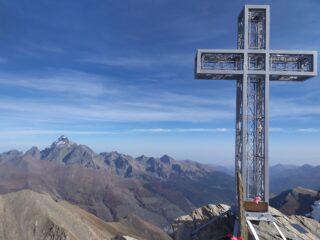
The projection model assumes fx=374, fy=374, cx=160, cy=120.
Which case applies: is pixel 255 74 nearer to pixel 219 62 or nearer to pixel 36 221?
pixel 219 62

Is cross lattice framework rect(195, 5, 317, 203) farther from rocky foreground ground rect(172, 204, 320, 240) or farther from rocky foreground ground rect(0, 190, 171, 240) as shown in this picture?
rocky foreground ground rect(0, 190, 171, 240)

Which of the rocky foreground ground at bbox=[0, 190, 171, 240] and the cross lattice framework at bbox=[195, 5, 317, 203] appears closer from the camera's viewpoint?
the cross lattice framework at bbox=[195, 5, 317, 203]

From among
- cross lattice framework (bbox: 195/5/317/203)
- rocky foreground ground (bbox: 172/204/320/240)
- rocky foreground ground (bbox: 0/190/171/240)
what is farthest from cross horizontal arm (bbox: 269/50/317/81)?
rocky foreground ground (bbox: 0/190/171/240)

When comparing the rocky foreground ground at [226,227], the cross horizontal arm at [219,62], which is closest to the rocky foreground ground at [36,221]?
the rocky foreground ground at [226,227]

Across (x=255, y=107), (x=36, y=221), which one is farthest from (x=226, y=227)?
(x=36, y=221)

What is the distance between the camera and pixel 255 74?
25.6 metres

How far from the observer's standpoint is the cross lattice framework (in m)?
25.5

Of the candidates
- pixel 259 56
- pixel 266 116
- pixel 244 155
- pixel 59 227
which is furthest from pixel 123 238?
pixel 59 227

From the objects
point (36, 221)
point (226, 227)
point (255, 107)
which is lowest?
point (36, 221)

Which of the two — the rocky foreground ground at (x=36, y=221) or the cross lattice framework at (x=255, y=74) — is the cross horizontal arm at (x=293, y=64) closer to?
the cross lattice framework at (x=255, y=74)

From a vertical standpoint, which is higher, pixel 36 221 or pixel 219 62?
pixel 219 62

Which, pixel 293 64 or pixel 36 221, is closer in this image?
pixel 293 64

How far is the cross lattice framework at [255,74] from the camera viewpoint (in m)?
25.5

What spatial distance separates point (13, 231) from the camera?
13312 cm
